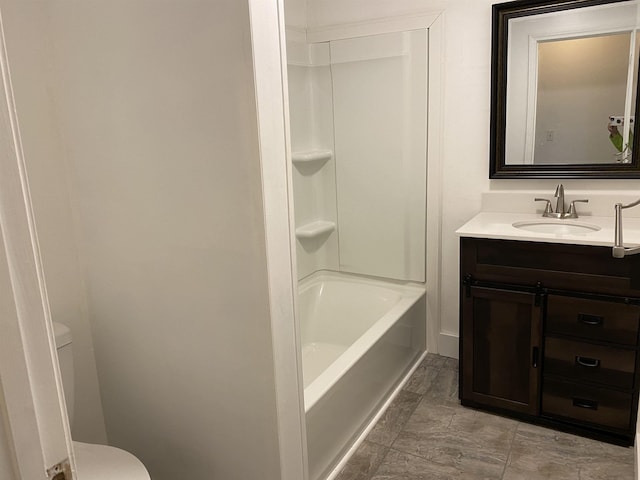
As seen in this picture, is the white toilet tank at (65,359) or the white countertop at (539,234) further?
the white countertop at (539,234)

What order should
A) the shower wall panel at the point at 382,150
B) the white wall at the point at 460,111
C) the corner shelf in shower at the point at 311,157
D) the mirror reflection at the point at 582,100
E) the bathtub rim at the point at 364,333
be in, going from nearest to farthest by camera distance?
the bathtub rim at the point at 364,333 → the mirror reflection at the point at 582,100 → the white wall at the point at 460,111 → the shower wall panel at the point at 382,150 → the corner shelf in shower at the point at 311,157

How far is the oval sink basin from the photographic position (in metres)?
2.32

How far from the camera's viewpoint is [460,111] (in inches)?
105

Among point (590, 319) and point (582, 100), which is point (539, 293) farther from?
point (582, 100)

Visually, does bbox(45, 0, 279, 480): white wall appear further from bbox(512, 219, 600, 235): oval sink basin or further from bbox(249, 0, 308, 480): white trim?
bbox(512, 219, 600, 235): oval sink basin

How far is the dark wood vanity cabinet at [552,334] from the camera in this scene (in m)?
2.01

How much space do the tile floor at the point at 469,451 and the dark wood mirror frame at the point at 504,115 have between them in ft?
4.07

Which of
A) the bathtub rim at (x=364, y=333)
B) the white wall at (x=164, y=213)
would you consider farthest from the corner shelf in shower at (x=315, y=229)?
the white wall at (x=164, y=213)

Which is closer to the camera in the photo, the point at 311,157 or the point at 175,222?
the point at 175,222

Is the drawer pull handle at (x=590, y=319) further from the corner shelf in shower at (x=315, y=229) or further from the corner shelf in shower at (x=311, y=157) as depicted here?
the corner shelf in shower at (x=311, y=157)

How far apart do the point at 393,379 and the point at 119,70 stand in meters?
1.98

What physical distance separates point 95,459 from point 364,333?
5.10 ft

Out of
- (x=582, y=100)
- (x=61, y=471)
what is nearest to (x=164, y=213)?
(x=61, y=471)

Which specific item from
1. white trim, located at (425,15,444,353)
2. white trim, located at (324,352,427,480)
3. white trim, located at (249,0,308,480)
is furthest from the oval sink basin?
white trim, located at (249,0,308,480)
